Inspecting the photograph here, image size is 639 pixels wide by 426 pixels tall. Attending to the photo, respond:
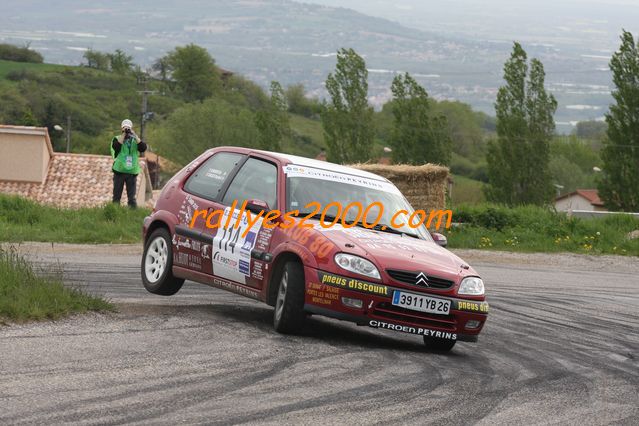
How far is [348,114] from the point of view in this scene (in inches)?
3775

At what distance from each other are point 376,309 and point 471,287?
35.0 inches

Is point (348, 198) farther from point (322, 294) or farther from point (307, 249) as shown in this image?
point (322, 294)

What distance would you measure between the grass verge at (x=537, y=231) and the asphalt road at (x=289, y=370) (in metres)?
10.00

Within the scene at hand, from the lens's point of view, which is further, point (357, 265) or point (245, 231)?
point (245, 231)

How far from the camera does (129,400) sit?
7.28 meters

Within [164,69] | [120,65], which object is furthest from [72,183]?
[164,69]

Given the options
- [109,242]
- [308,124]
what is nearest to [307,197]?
[109,242]

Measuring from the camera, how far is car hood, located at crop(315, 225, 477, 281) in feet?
33.7

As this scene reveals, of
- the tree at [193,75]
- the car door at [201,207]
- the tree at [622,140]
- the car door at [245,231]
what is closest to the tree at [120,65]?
the tree at [193,75]

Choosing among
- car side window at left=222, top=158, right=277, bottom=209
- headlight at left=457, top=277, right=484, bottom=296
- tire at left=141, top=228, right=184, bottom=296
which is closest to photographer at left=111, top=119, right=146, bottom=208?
tire at left=141, top=228, right=184, bottom=296

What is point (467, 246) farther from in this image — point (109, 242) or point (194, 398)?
point (194, 398)

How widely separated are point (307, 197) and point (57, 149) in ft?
343

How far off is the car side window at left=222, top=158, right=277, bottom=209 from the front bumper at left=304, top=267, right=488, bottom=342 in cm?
143

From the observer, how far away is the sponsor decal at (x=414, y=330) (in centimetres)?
1020
